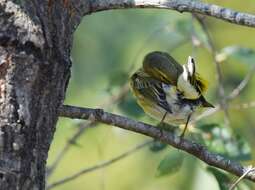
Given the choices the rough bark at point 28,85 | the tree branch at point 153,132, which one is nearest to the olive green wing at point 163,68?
the tree branch at point 153,132

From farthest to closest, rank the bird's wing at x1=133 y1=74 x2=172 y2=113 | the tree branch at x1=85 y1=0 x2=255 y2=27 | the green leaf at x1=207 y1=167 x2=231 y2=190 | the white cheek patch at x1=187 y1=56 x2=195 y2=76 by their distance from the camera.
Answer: the bird's wing at x1=133 y1=74 x2=172 y2=113 → the green leaf at x1=207 y1=167 x2=231 y2=190 → the white cheek patch at x1=187 y1=56 x2=195 y2=76 → the tree branch at x1=85 y1=0 x2=255 y2=27

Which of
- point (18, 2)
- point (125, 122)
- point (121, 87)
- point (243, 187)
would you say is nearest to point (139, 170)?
point (121, 87)

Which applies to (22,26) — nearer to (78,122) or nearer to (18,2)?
(18,2)

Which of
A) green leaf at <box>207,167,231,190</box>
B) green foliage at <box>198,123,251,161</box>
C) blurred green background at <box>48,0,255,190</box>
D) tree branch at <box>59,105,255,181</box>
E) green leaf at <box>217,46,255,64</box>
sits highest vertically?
tree branch at <box>59,105,255,181</box>

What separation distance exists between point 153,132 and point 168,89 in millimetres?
844

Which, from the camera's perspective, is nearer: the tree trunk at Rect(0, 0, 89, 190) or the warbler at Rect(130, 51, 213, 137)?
the tree trunk at Rect(0, 0, 89, 190)

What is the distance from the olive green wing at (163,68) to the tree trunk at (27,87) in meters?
1.16

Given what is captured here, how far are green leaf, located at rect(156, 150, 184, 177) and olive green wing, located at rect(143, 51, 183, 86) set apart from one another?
30 cm

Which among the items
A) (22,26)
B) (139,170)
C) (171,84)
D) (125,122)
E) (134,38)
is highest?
(22,26)

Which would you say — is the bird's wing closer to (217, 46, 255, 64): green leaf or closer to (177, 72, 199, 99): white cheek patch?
(177, 72, 199, 99): white cheek patch

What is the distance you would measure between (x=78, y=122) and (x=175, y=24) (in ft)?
1.98

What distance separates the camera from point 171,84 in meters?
3.13

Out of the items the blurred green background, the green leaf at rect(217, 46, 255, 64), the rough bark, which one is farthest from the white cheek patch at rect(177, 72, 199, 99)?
the blurred green background

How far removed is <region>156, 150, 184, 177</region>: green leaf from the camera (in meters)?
2.90
